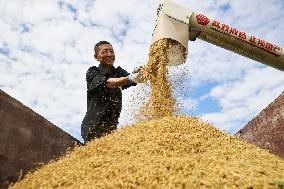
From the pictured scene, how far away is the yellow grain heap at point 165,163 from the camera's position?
2.29m

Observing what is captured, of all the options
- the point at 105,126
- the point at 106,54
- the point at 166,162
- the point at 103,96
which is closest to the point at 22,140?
the point at 166,162

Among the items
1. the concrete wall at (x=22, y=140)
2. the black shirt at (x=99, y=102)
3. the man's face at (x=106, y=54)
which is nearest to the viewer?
the concrete wall at (x=22, y=140)

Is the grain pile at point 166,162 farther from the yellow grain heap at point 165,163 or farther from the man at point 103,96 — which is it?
the man at point 103,96

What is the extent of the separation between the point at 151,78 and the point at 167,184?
6.51ft

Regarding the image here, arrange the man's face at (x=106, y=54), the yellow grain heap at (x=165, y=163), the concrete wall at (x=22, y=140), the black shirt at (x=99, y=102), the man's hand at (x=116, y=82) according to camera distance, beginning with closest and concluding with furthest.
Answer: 1. the yellow grain heap at (x=165, y=163)
2. the concrete wall at (x=22, y=140)
3. the man's hand at (x=116, y=82)
4. the black shirt at (x=99, y=102)
5. the man's face at (x=106, y=54)

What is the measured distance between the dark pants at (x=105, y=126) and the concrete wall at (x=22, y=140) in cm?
95

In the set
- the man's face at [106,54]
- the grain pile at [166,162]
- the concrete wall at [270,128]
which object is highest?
the man's face at [106,54]

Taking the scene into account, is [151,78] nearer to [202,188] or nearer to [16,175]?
[16,175]

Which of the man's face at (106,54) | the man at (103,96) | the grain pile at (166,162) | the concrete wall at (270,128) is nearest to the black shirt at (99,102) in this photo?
the man at (103,96)

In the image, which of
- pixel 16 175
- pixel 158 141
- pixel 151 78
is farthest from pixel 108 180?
pixel 151 78

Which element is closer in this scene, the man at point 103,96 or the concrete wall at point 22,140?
the concrete wall at point 22,140

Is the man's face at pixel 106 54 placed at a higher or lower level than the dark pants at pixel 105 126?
higher

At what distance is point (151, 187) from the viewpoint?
2.24m

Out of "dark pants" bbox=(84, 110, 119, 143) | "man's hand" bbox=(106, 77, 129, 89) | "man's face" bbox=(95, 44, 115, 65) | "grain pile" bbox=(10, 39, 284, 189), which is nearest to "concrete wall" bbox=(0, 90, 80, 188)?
"grain pile" bbox=(10, 39, 284, 189)
